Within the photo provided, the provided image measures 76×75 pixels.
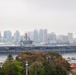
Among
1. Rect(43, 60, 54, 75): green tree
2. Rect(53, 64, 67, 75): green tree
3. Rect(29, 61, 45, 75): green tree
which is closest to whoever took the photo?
Rect(29, 61, 45, 75): green tree

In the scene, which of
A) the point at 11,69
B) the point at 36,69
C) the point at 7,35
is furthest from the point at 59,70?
the point at 7,35

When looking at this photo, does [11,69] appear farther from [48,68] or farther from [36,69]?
[48,68]

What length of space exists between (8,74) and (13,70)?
33cm

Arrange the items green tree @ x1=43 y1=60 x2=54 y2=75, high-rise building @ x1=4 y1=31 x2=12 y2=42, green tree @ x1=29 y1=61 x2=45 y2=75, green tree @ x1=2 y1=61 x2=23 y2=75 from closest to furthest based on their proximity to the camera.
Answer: green tree @ x1=2 y1=61 x2=23 y2=75 < green tree @ x1=29 y1=61 x2=45 y2=75 < green tree @ x1=43 y1=60 x2=54 y2=75 < high-rise building @ x1=4 y1=31 x2=12 y2=42

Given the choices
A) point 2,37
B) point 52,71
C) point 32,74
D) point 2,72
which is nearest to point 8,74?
point 2,72

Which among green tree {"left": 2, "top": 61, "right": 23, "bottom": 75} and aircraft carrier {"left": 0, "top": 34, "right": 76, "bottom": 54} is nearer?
green tree {"left": 2, "top": 61, "right": 23, "bottom": 75}

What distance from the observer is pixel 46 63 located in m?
18.8

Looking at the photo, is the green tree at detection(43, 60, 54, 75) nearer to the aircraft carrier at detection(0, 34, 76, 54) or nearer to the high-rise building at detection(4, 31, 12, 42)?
Answer: the aircraft carrier at detection(0, 34, 76, 54)

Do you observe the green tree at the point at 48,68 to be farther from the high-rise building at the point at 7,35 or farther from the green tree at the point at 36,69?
the high-rise building at the point at 7,35

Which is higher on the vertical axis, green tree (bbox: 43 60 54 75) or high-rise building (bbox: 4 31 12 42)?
high-rise building (bbox: 4 31 12 42)

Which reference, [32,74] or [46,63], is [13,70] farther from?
[46,63]

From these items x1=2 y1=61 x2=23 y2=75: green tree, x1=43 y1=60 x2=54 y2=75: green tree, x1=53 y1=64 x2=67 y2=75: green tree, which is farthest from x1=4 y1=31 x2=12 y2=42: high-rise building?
x1=2 y1=61 x2=23 y2=75: green tree

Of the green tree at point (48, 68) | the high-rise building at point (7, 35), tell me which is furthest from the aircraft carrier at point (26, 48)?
the high-rise building at point (7, 35)

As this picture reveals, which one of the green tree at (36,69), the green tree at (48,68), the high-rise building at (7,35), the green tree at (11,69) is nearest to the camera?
the green tree at (11,69)
